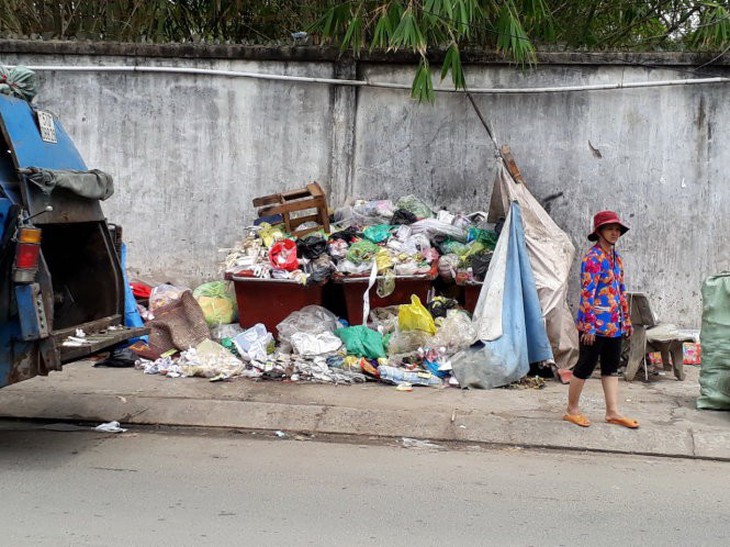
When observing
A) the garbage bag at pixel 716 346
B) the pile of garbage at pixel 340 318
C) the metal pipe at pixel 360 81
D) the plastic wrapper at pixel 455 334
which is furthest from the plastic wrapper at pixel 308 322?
the garbage bag at pixel 716 346

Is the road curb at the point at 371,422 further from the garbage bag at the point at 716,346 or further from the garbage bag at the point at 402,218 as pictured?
the garbage bag at the point at 402,218

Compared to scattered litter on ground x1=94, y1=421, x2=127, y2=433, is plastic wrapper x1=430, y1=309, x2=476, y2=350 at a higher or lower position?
higher

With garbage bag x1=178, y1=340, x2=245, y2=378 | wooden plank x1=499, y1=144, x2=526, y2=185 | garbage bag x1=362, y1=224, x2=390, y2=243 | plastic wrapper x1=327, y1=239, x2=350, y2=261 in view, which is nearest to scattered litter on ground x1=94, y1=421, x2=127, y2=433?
garbage bag x1=178, y1=340, x2=245, y2=378

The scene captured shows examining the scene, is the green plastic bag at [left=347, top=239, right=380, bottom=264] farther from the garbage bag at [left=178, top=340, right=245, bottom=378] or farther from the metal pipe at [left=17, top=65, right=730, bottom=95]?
the metal pipe at [left=17, top=65, right=730, bottom=95]

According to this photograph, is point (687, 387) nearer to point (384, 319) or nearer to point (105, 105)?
point (384, 319)

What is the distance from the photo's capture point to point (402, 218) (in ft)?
28.3

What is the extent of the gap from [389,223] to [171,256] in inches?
92.5

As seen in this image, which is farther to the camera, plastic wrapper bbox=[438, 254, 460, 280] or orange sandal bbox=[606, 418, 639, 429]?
plastic wrapper bbox=[438, 254, 460, 280]

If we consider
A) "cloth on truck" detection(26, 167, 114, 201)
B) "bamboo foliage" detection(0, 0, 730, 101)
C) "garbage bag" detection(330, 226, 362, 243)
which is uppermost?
"bamboo foliage" detection(0, 0, 730, 101)

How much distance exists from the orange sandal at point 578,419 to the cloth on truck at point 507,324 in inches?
41.1

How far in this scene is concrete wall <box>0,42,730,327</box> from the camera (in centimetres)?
855

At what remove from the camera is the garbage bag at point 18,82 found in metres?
5.84

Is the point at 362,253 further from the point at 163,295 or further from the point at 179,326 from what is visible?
the point at 163,295

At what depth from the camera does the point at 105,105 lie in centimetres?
909
